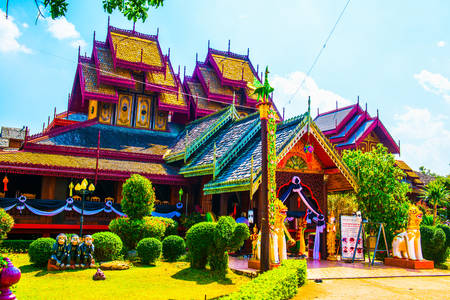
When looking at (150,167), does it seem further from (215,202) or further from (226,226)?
(226,226)

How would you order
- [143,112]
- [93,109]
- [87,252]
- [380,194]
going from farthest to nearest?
[143,112], [93,109], [380,194], [87,252]

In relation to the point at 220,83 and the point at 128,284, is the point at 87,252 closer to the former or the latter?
the point at 128,284

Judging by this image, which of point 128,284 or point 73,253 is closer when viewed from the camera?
point 128,284

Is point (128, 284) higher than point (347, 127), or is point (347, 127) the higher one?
point (347, 127)

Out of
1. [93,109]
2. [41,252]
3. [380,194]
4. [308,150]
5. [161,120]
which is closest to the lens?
[41,252]

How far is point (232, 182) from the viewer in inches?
566

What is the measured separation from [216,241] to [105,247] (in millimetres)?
3908

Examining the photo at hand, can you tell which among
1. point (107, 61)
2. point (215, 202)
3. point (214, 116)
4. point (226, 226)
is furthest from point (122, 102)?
point (226, 226)

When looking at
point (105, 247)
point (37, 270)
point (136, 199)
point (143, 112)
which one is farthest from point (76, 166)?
point (143, 112)

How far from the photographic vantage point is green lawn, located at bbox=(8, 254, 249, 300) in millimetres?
8734

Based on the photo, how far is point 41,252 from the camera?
11438 millimetres

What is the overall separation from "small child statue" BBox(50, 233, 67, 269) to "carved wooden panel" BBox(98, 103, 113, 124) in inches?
537

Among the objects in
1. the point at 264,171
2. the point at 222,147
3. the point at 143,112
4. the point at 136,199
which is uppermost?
the point at 143,112

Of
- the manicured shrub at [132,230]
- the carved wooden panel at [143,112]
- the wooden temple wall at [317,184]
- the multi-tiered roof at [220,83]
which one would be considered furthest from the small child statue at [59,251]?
the multi-tiered roof at [220,83]
